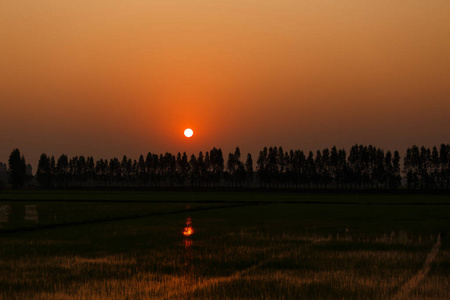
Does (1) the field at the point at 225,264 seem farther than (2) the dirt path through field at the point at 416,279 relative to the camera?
Yes

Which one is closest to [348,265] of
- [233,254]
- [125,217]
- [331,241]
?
[233,254]

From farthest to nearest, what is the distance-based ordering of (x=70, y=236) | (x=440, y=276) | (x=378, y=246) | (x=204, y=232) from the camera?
1. (x=204, y=232)
2. (x=70, y=236)
3. (x=378, y=246)
4. (x=440, y=276)

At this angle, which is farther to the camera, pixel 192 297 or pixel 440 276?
pixel 440 276

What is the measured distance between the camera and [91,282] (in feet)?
53.7

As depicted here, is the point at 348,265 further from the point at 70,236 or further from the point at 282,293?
the point at 70,236

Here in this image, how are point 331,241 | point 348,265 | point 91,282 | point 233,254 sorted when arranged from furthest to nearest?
point 331,241 < point 233,254 < point 348,265 < point 91,282

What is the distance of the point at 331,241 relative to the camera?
93.8 ft

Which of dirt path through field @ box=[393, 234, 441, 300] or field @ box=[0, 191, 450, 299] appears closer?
dirt path through field @ box=[393, 234, 441, 300]

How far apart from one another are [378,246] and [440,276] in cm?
856

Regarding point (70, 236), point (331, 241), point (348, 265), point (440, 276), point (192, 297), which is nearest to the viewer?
point (192, 297)

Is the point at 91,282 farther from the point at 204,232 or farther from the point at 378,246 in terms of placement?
the point at 204,232

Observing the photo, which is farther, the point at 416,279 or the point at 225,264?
the point at 225,264

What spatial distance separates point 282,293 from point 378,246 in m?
12.7

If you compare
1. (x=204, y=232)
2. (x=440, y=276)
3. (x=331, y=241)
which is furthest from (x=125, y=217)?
(x=440, y=276)
